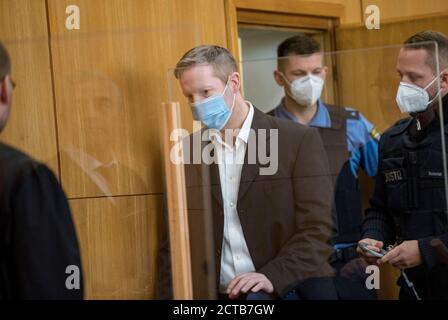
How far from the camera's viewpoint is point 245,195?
3.11 meters

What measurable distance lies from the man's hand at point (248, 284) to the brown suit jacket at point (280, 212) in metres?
0.02

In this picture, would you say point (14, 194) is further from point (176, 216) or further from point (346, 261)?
point (346, 261)

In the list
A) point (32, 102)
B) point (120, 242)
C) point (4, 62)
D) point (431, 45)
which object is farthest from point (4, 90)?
point (431, 45)

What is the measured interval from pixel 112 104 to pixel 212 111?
0.34 metres

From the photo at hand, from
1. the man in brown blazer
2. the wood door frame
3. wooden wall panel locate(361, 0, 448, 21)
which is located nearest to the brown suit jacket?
the man in brown blazer

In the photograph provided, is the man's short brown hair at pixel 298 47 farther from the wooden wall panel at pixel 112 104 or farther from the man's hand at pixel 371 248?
the man's hand at pixel 371 248

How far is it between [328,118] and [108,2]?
37.7 inches

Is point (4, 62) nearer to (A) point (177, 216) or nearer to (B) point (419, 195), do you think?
(A) point (177, 216)

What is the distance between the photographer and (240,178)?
10.2 ft

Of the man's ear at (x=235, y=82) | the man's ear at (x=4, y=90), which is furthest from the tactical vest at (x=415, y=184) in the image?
the man's ear at (x=4, y=90)

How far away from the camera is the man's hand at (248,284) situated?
3.05 meters

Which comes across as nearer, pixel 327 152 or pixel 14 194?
pixel 14 194

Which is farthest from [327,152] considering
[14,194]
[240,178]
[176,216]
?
[14,194]

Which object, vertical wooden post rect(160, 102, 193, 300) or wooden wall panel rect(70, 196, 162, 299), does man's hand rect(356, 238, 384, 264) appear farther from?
wooden wall panel rect(70, 196, 162, 299)
